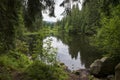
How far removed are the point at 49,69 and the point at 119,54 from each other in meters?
7.83

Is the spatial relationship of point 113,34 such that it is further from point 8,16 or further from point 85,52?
point 85,52

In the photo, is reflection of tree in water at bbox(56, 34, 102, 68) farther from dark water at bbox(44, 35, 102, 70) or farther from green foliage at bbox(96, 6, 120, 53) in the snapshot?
green foliage at bbox(96, 6, 120, 53)

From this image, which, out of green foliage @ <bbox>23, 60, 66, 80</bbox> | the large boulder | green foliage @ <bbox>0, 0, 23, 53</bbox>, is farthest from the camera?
the large boulder

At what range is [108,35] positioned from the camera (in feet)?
51.1

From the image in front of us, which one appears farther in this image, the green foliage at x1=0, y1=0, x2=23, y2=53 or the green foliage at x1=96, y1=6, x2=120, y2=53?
the green foliage at x1=96, y1=6, x2=120, y2=53

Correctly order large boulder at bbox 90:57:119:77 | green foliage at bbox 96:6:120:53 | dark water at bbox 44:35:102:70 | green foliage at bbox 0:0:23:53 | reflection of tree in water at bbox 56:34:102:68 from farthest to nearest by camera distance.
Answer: reflection of tree in water at bbox 56:34:102:68
dark water at bbox 44:35:102:70
large boulder at bbox 90:57:119:77
green foliage at bbox 96:6:120:53
green foliage at bbox 0:0:23:53

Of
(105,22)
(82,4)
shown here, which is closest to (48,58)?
(82,4)

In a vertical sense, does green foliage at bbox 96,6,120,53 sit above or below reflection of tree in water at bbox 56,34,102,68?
above

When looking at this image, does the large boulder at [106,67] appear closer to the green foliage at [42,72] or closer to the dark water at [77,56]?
the dark water at [77,56]

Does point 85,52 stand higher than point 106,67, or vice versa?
point 85,52

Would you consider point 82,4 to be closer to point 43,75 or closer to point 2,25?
→ point 2,25

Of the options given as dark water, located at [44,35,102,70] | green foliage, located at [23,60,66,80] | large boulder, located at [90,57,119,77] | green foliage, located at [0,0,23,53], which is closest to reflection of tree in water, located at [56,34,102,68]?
dark water, located at [44,35,102,70]

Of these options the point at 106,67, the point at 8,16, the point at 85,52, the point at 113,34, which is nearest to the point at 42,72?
the point at 8,16

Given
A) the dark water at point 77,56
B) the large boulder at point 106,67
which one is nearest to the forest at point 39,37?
the large boulder at point 106,67
